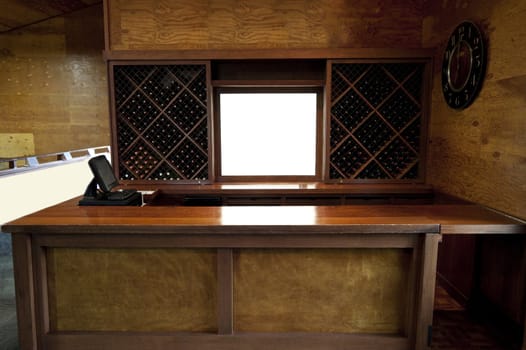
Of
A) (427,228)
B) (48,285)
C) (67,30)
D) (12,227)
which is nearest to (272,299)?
(427,228)

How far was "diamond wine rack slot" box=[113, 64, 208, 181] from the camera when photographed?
2.99m

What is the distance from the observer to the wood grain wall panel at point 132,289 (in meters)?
1.73

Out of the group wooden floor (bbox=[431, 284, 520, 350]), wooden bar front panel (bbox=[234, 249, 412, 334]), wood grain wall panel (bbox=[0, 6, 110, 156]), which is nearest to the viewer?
wooden bar front panel (bbox=[234, 249, 412, 334])

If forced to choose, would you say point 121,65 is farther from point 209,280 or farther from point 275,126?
point 209,280

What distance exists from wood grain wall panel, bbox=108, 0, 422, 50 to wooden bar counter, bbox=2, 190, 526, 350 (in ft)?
6.01

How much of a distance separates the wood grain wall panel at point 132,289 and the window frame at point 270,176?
1.61 meters

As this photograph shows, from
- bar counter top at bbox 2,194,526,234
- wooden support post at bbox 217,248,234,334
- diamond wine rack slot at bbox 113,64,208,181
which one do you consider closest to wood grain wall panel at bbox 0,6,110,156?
diamond wine rack slot at bbox 113,64,208,181

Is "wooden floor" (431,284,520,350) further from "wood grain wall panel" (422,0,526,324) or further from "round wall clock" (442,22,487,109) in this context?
"round wall clock" (442,22,487,109)

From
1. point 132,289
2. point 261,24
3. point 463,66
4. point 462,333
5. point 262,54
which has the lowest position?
point 462,333

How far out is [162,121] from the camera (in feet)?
10.0

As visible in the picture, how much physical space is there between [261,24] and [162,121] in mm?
1296

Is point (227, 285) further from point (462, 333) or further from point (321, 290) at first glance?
point (462, 333)

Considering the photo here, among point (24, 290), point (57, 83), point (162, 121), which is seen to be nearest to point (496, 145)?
point (162, 121)

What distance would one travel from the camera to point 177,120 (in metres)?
3.05
